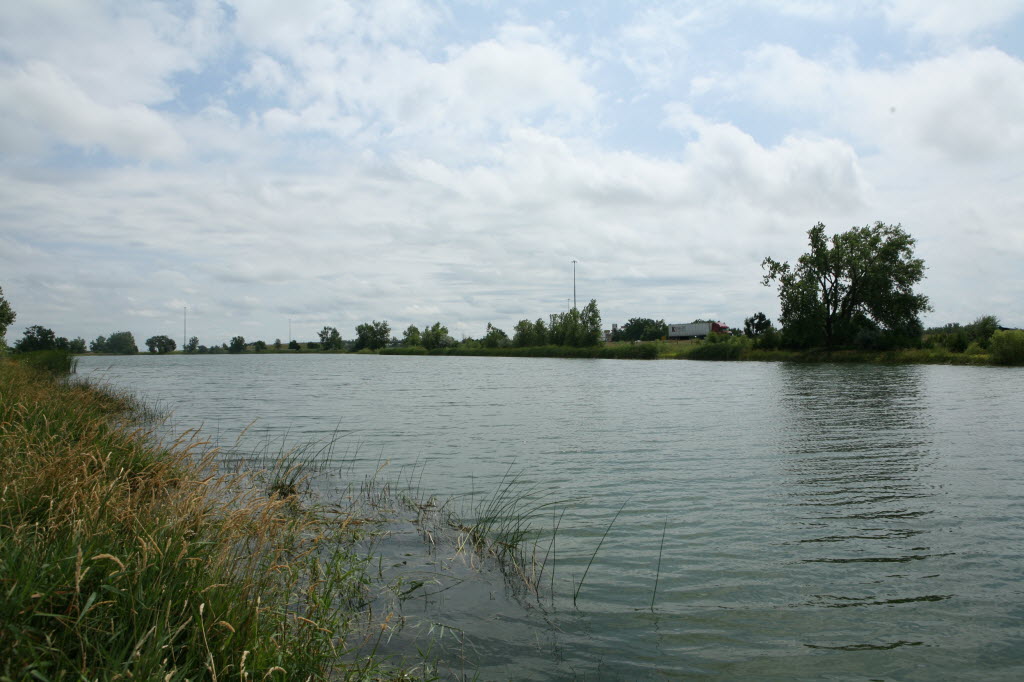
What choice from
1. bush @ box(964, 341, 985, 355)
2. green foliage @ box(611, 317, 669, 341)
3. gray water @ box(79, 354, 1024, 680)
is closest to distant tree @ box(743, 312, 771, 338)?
green foliage @ box(611, 317, 669, 341)

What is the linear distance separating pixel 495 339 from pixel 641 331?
56503 mm

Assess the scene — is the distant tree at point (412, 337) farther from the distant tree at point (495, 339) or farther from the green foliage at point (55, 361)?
the green foliage at point (55, 361)

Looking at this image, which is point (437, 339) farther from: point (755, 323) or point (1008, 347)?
point (1008, 347)

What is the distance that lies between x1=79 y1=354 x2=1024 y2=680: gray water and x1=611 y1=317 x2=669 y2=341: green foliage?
161521 mm

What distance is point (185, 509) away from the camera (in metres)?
5.08

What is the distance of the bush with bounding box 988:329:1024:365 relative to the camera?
57.3m

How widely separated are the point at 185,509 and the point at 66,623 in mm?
1763

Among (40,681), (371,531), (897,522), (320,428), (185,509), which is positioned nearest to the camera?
(40,681)

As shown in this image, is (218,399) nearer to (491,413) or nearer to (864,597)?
(491,413)

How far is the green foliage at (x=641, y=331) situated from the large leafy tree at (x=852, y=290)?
329 ft

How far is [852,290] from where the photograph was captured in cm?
7869

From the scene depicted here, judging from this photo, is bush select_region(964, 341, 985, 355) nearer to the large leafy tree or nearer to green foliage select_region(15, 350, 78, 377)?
the large leafy tree

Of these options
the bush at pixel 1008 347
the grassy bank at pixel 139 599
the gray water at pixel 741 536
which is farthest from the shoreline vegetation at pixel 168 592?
the bush at pixel 1008 347

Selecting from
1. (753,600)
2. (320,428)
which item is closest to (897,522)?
(753,600)
